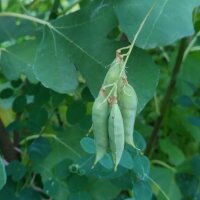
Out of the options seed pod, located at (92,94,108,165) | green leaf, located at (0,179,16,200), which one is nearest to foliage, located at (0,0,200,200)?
green leaf, located at (0,179,16,200)

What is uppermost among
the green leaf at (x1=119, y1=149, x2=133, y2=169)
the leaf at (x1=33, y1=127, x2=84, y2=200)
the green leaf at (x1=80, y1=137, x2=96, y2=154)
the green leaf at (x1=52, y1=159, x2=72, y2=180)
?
the green leaf at (x1=80, y1=137, x2=96, y2=154)

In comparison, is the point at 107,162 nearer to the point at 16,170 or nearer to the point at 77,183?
the point at 77,183

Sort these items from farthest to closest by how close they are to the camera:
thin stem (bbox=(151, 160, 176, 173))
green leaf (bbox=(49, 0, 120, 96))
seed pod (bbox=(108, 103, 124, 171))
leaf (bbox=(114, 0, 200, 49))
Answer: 1. thin stem (bbox=(151, 160, 176, 173))
2. green leaf (bbox=(49, 0, 120, 96))
3. leaf (bbox=(114, 0, 200, 49))
4. seed pod (bbox=(108, 103, 124, 171))

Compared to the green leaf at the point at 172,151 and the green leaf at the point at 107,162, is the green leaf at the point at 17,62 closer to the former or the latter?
the green leaf at the point at 107,162

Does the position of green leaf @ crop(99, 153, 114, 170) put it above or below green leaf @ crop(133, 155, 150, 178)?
above

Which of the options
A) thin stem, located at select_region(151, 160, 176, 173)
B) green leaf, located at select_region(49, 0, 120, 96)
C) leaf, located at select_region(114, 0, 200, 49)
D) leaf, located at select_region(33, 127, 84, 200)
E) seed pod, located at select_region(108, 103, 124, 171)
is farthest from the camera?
thin stem, located at select_region(151, 160, 176, 173)

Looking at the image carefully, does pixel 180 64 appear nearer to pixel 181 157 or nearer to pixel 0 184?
pixel 181 157

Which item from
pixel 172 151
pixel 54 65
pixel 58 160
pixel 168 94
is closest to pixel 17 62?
pixel 54 65

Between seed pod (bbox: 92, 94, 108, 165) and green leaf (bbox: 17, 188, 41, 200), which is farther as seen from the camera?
green leaf (bbox: 17, 188, 41, 200)

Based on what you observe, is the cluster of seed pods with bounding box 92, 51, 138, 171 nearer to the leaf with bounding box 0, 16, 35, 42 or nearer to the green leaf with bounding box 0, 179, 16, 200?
the green leaf with bounding box 0, 179, 16, 200
